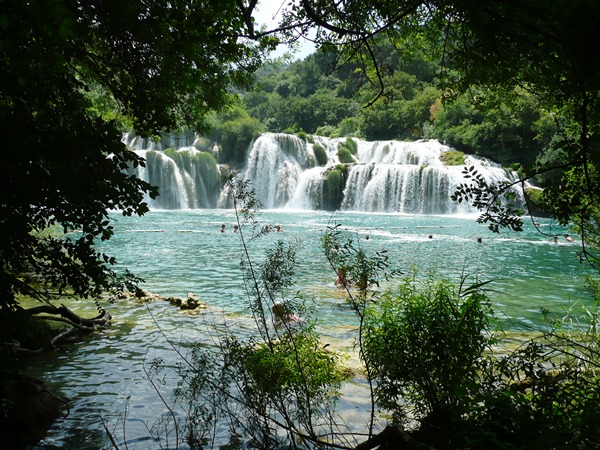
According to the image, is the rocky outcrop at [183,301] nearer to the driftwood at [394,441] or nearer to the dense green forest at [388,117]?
the driftwood at [394,441]

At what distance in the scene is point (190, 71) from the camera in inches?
191

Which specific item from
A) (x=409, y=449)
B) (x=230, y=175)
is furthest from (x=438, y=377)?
(x=230, y=175)

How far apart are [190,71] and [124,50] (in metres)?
0.66

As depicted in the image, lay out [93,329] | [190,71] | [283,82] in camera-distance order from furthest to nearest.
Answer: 1. [283,82]
2. [93,329]
3. [190,71]

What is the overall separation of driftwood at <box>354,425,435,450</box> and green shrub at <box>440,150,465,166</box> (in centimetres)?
3578

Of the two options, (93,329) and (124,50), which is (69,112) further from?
(93,329)

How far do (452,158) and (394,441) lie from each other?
123ft

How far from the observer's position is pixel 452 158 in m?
38.0

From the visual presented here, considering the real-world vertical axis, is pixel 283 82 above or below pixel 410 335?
above

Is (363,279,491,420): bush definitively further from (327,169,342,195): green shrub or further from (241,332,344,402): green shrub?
(327,169,342,195): green shrub

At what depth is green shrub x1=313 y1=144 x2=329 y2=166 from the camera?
4084 centimetres

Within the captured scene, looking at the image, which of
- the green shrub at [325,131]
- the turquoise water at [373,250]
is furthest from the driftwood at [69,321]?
the green shrub at [325,131]

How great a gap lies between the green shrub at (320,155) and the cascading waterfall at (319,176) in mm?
319

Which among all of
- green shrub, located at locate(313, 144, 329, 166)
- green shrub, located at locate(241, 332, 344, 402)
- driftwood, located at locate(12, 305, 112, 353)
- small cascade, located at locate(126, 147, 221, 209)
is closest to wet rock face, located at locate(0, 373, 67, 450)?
driftwood, located at locate(12, 305, 112, 353)
